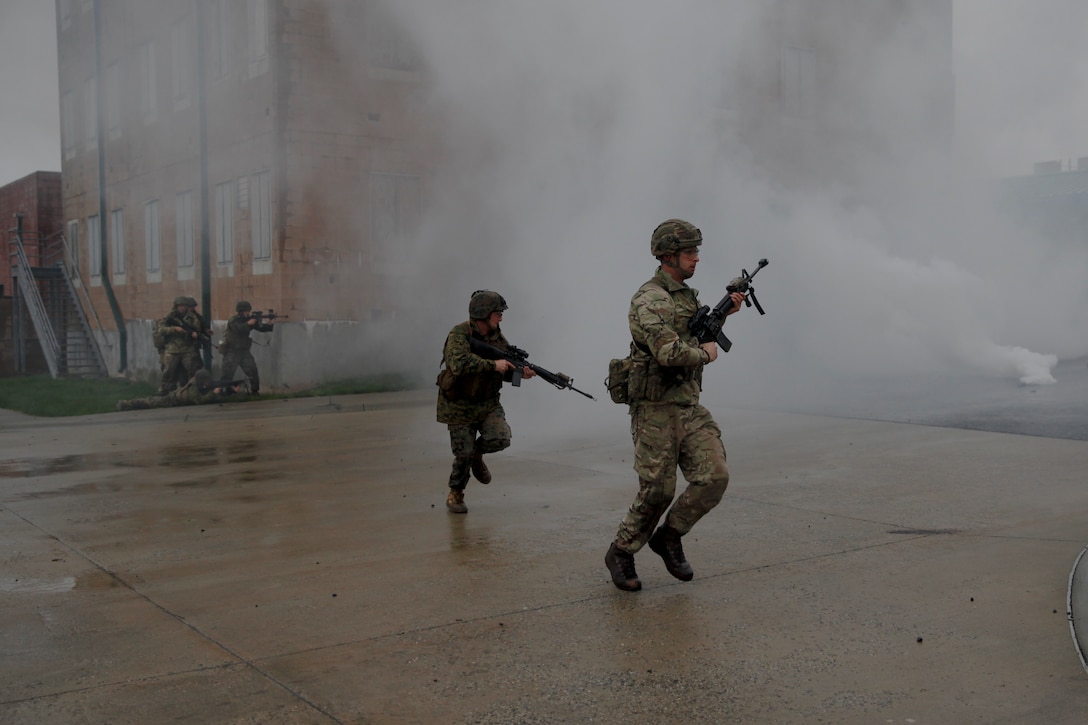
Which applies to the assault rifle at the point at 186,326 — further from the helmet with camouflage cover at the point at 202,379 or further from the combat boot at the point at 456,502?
the combat boot at the point at 456,502

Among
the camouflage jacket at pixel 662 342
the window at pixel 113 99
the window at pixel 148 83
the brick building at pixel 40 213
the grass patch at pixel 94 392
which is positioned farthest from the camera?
the brick building at pixel 40 213

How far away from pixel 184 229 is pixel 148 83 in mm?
2338

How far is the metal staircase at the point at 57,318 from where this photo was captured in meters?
19.2

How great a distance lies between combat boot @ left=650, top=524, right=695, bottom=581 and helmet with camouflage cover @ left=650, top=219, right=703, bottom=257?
43.6 inches

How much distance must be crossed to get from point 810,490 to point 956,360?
325 inches

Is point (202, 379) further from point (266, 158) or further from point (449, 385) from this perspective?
point (449, 385)

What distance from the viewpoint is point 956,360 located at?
14078 mm

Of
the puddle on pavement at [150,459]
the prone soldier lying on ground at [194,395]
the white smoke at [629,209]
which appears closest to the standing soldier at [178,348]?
the prone soldier lying on ground at [194,395]

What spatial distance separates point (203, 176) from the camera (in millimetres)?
16531

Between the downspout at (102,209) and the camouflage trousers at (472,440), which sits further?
the downspout at (102,209)

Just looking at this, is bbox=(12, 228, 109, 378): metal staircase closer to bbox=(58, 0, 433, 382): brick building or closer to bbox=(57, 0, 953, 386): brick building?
bbox=(57, 0, 953, 386): brick building

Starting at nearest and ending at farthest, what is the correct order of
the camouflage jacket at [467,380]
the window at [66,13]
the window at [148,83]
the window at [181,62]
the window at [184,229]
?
the camouflage jacket at [467,380] → the window at [181,62] → the window at [184,229] → the window at [148,83] → the window at [66,13]

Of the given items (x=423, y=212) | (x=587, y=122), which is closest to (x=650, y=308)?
(x=587, y=122)

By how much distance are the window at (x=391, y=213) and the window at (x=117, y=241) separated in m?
6.61
